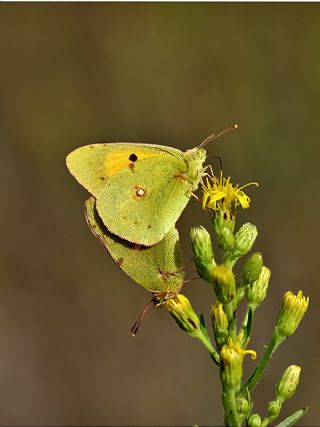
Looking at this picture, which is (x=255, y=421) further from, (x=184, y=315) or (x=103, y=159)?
(x=103, y=159)

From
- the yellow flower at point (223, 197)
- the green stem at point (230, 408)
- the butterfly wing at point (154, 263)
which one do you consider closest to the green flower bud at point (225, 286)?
the butterfly wing at point (154, 263)

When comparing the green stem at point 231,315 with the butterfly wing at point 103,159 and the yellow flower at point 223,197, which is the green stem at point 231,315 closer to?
the yellow flower at point 223,197

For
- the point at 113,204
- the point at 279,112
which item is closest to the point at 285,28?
the point at 279,112

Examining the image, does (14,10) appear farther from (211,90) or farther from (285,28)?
(285,28)

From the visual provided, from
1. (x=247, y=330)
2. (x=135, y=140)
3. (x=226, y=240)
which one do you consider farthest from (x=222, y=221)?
(x=135, y=140)

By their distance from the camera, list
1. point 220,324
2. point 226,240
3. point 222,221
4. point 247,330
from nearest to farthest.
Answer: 1. point 220,324
2. point 247,330
3. point 226,240
4. point 222,221

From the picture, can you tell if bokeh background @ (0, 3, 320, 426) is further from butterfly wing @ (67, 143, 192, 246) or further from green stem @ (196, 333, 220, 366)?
green stem @ (196, 333, 220, 366)
